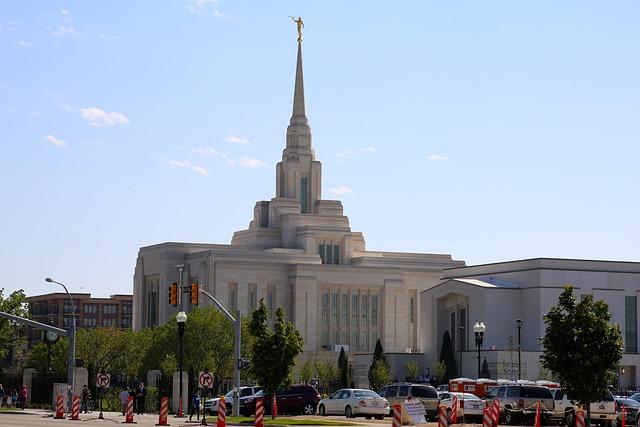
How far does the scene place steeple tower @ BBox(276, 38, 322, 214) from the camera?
15688 centimetres

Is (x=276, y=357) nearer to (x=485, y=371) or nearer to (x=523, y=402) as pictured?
(x=523, y=402)

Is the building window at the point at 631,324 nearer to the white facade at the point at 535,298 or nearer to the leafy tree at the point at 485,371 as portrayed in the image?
the white facade at the point at 535,298

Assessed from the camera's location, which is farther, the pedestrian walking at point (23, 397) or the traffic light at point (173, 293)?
the pedestrian walking at point (23, 397)

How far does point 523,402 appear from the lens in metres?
57.3

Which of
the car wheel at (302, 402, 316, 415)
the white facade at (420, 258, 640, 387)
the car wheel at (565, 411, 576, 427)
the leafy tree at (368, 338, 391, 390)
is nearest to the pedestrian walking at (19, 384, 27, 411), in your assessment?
the car wheel at (302, 402, 316, 415)

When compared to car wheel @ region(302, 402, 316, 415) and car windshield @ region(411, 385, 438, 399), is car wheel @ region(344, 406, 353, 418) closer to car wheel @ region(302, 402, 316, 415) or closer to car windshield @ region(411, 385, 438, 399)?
car windshield @ region(411, 385, 438, 399)

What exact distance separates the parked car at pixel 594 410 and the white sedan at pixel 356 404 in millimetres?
8055

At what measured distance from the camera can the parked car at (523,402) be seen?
57.3 metres

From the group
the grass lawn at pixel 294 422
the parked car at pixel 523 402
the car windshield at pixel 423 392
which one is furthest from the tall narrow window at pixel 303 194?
the parked car at pixel 523 402

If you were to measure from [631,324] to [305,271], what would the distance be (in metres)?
42.5

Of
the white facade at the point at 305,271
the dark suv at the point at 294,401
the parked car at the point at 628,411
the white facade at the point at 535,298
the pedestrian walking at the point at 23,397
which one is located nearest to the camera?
the parked car at the point at 628,411

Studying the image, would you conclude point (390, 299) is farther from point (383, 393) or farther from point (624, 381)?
point (383, 393)

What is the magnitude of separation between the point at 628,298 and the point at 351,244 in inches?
1850

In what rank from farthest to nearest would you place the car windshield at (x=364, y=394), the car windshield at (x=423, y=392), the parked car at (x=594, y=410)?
the car windshield at (x=364, y=394)
the car windshield at (x=423, y=392)
the parked car at (x=594, y=410)
